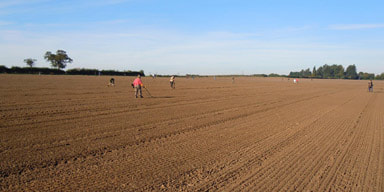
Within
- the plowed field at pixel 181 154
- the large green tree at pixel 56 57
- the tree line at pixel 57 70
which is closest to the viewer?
the plowed field at pixel 181 154

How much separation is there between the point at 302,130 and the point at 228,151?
4.07 meters

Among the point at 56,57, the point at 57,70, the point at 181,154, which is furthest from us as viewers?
the point at 56,57

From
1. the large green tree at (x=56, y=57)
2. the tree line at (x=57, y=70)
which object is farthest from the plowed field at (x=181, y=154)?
the large green tree at (x=56, y=57)

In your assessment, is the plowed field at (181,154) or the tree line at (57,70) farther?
the tree line at (57,70)

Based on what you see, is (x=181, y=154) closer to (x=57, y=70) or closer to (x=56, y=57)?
(x=57, y=70)

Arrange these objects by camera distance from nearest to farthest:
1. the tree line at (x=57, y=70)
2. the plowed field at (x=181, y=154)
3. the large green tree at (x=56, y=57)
→ the plowed field at (x=181, y=154) → the tree line at (x=57, y=70) → the large green tree at (x=56, y=57)

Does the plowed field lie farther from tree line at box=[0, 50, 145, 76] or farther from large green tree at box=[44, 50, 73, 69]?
large green tree at box=[44, 50, 73, 69]

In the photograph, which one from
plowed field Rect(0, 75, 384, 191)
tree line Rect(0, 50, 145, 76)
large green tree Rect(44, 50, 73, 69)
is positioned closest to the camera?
plowed field Rect(0, 75, 384, 191)

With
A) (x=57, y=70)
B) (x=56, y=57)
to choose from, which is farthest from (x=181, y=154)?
(x=56, y=57)

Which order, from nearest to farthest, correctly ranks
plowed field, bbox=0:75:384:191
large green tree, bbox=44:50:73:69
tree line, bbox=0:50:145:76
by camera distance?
plowed field, bbox=0:75:384:191 < tree line, bbox=0:50:145:76 < large green tree, bbox=44:50:73:69

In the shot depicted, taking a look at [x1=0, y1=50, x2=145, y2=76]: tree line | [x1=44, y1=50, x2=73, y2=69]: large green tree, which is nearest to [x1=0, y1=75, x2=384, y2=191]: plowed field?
[x1=0, y1=50, x2=145, y2=76]: tree line

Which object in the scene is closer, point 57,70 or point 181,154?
point 181,154

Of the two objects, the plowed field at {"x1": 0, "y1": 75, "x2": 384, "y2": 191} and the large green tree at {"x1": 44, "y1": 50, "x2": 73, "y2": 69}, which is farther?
the large green tree at {"x1": 44, "y1": 50, "x2": 73, "y2": 69}

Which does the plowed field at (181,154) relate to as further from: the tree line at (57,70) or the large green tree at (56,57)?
the large green tree at (56,57)
